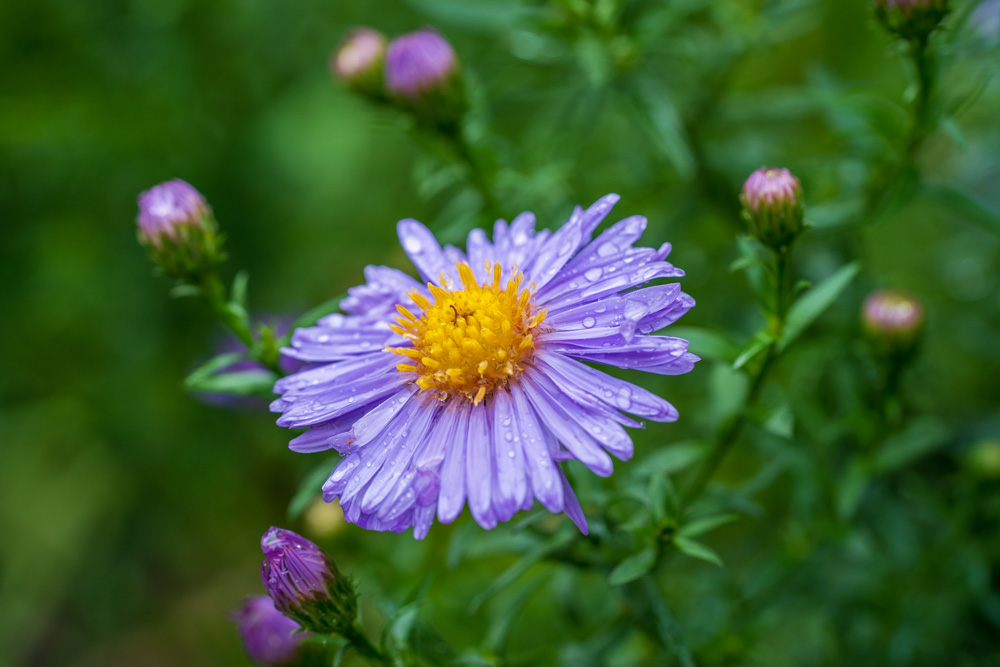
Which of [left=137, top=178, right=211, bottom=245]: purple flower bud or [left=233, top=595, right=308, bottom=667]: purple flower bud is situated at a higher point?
[left=137, top=178, right=211, bottom=245]: purple flower bud

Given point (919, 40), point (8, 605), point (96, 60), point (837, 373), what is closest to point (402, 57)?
point (919, 40)

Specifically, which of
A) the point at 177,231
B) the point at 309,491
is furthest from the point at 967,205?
the point at 177,231

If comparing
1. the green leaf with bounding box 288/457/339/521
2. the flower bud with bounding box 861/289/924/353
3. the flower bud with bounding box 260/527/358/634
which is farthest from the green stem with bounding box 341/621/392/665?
the flower bud with bounding box 861/289/924/353

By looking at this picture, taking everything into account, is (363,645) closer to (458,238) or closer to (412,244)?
(412,244)

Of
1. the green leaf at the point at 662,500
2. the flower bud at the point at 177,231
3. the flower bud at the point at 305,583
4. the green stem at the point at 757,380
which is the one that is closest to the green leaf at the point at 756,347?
the green stem at the point at 757,380

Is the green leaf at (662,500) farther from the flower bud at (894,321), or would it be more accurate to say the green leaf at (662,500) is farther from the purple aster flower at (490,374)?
the flower bud at (894,321)

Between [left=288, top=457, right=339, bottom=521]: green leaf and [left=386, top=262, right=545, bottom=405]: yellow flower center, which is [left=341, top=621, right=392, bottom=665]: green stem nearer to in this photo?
[left=288, top=457, right=339, bottom=521]: green leaf

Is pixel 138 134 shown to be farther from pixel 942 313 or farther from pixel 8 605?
pixel 942 313
